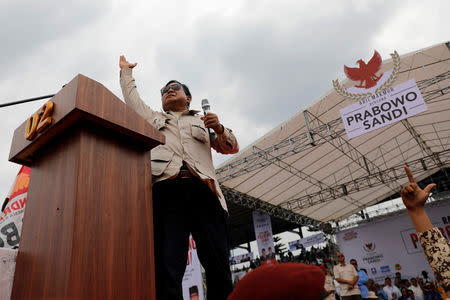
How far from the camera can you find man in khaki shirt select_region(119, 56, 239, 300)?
122 centimetres

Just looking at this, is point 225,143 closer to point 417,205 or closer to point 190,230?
point 190,230

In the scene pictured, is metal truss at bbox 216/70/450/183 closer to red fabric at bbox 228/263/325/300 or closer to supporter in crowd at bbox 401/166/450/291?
supporter in crowd at bbox 401/166/450/291

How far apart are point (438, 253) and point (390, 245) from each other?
518 inches

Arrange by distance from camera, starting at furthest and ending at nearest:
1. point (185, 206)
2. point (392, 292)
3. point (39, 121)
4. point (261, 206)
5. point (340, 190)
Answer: point (340, 190)
point (261, 206)
point (392, 292)
point (185, 206)
point (39, 121)

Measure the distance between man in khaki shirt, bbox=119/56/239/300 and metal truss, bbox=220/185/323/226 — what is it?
10112 millimetres

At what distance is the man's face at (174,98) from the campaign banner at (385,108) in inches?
219

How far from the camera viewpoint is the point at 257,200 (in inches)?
517

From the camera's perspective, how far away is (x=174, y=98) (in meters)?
1.66

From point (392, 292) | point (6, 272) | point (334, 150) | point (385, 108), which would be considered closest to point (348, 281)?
point (385, 108)

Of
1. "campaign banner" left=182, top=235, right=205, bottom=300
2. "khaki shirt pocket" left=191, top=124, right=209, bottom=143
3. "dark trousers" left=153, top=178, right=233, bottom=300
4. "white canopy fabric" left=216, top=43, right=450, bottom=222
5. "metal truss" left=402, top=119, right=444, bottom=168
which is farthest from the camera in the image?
"metal truss" left=402, top=119, right=444, bottom=168

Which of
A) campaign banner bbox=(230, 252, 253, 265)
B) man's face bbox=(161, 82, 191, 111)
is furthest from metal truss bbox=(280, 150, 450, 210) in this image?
man's face bbox=(161, 82, 191, 111)

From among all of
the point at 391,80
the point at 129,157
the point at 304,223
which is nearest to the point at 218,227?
the point at 129,157

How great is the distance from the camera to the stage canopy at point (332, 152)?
28.2 ft

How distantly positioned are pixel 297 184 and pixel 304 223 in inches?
Result: 187
